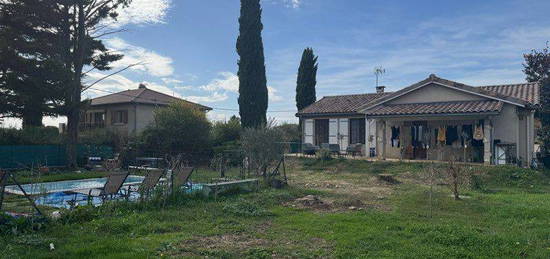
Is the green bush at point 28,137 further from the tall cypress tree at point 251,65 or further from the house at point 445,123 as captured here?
the house at point 445,123

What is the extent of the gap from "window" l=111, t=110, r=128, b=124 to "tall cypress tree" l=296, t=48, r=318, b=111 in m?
15.1

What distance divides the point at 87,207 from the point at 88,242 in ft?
7.24

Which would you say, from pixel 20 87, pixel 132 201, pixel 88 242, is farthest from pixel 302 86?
pixel 88 242

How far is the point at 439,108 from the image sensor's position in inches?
811

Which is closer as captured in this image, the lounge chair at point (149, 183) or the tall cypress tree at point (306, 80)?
the lounge chair at point (149, 183)

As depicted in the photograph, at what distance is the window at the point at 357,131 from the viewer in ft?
84.7

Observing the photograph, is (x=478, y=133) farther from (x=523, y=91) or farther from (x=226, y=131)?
(x=226, y=131)

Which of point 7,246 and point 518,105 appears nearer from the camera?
point 7,246

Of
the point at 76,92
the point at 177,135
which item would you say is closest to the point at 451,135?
the point at 177,135

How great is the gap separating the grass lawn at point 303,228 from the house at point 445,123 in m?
8.43

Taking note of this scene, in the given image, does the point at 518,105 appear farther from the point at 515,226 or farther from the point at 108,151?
the point at 108,151

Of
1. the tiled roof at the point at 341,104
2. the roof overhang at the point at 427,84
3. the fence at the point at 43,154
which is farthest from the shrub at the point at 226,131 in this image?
the roof overhang at the point at 427,84

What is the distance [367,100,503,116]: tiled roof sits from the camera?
62.4 ft

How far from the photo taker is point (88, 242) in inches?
256
